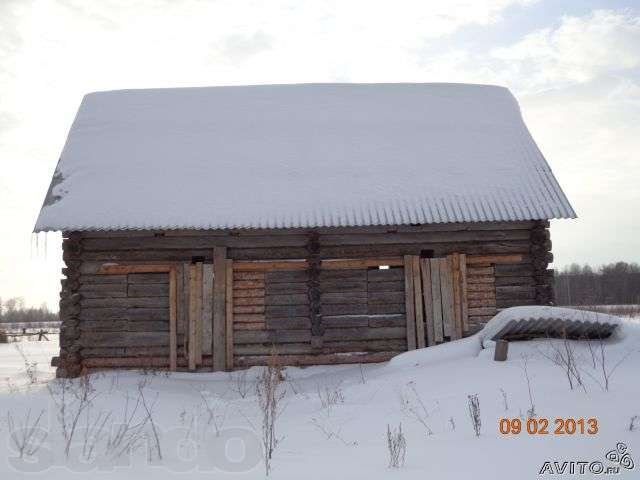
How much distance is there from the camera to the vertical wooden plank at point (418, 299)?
449 inches

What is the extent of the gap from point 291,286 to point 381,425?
5728 millimetres

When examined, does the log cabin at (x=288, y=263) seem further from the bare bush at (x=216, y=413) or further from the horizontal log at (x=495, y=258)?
the bare bush at (x=216, y=413)

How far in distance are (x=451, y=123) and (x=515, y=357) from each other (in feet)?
24.2

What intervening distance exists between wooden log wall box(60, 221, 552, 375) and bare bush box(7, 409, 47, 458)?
6.01 meters

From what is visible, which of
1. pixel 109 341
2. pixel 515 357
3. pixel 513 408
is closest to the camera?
pixel 513 408

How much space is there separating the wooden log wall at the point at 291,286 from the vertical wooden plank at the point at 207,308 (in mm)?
84

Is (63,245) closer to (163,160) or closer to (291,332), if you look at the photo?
(163,160)

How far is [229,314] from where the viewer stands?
448 inches

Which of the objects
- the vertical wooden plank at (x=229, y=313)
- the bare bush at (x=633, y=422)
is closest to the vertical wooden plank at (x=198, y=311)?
the vertical wooden plank at (x=229, y=313)

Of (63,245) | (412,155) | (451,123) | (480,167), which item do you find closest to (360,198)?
(412,155)

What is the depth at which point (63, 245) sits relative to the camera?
11.6m

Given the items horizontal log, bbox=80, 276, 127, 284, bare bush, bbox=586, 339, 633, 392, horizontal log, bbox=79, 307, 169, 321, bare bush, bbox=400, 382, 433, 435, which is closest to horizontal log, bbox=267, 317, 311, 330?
horizontal log, bbox=79, 307, 169, 321

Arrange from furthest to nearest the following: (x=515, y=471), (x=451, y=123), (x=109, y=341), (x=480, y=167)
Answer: (x=451, y=123)
(x=480, y=167)
(x=109, y=341)
(x=515, y=471)

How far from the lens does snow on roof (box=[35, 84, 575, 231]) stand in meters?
11.4
